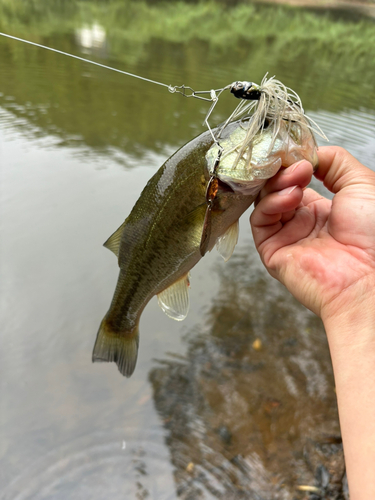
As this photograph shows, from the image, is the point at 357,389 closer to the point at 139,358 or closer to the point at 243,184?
the point at 243,184

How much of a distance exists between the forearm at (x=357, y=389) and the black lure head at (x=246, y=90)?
3.70ft

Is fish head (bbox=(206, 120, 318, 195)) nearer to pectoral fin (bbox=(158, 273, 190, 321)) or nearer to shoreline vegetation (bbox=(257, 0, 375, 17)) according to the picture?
pectoral fin (bbox=(158, 273, 190, 321))

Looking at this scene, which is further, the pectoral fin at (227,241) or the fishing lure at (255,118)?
the pectoral fin at (227,241)

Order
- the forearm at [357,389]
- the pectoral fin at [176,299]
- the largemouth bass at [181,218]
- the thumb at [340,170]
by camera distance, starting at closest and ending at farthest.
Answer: the forearm at [357,389] < the largemouth bass at [181,218] < the thumb at [340,170] < the pectoral fin at [176,299]

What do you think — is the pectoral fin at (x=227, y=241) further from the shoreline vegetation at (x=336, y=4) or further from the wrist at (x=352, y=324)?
the shoreline vegetation at (x=336, y=4)

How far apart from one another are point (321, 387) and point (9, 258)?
143 inches

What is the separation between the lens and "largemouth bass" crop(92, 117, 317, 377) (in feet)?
5.63

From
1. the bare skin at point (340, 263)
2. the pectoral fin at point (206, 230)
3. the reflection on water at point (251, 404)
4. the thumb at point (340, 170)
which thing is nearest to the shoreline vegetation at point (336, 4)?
the reflection on water at point (251, 404)

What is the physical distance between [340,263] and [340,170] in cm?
56

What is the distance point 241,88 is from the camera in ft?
5.54

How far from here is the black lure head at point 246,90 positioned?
1691mm

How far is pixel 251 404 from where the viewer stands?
3152 millimetres

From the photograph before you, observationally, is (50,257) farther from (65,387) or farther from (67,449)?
(67,449)

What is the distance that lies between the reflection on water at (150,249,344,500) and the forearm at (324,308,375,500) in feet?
5.22
